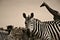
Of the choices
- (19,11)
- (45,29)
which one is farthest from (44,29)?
(19,11)

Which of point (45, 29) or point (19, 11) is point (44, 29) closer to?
point (45, 29)

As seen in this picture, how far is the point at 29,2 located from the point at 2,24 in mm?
449

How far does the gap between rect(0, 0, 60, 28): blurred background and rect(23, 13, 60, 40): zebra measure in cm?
79

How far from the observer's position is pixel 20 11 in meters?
1.77

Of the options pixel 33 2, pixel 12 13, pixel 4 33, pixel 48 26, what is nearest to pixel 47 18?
pixel 33 2

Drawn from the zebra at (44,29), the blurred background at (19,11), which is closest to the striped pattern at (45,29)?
the zebra at (44,29)

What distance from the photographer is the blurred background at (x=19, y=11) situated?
1700 mm

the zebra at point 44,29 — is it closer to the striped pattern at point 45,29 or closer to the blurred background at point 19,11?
the striped pattern at point 45,29

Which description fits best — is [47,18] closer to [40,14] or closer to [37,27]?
[40,14]

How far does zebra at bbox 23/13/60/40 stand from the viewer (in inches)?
33.3

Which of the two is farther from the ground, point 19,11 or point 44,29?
point 19,11

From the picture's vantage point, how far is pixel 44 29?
864mm

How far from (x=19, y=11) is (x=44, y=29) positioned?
939 millimetres

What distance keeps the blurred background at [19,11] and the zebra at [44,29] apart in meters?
0.79
